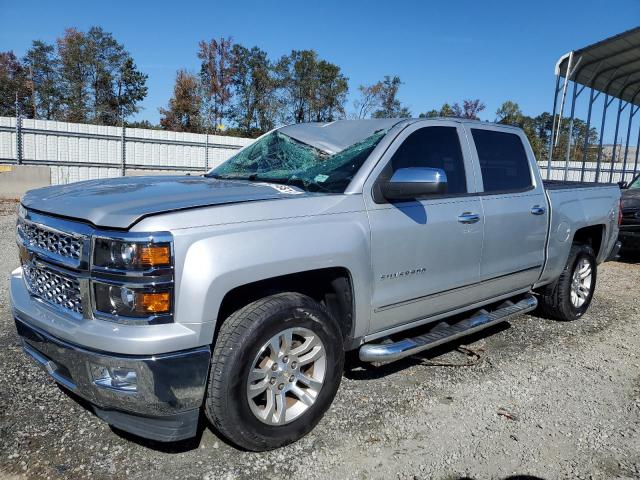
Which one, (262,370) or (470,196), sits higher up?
(470,196)

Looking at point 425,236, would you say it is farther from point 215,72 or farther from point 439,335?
point 215,72

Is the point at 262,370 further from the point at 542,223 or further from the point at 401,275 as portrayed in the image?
the point at 542,223

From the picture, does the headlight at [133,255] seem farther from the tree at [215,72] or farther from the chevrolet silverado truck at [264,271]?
the tree at [215,72]

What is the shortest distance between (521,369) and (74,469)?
10.6 feet

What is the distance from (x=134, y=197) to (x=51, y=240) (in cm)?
48

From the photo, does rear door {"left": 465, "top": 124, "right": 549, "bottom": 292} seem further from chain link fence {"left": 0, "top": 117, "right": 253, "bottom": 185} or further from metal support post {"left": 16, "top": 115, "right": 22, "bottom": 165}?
metal support post {"left": 16, "top": 115, "right": 22, "bottom": 165}

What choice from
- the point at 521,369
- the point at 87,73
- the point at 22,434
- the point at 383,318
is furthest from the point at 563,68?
the point at 87,73

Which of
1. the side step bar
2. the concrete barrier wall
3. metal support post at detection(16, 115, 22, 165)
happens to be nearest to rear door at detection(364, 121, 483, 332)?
the side step bar

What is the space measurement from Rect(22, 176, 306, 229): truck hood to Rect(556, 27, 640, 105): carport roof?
14151 mm

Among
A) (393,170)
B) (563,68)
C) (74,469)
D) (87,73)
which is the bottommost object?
(74,469)

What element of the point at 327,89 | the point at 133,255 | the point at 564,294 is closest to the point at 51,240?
the point at 133,255

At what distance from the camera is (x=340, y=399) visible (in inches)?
135

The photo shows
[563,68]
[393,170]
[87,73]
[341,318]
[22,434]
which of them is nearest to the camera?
[22,434]

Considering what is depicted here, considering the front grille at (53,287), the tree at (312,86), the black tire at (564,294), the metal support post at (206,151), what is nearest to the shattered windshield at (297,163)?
the front grille at (53,287)
